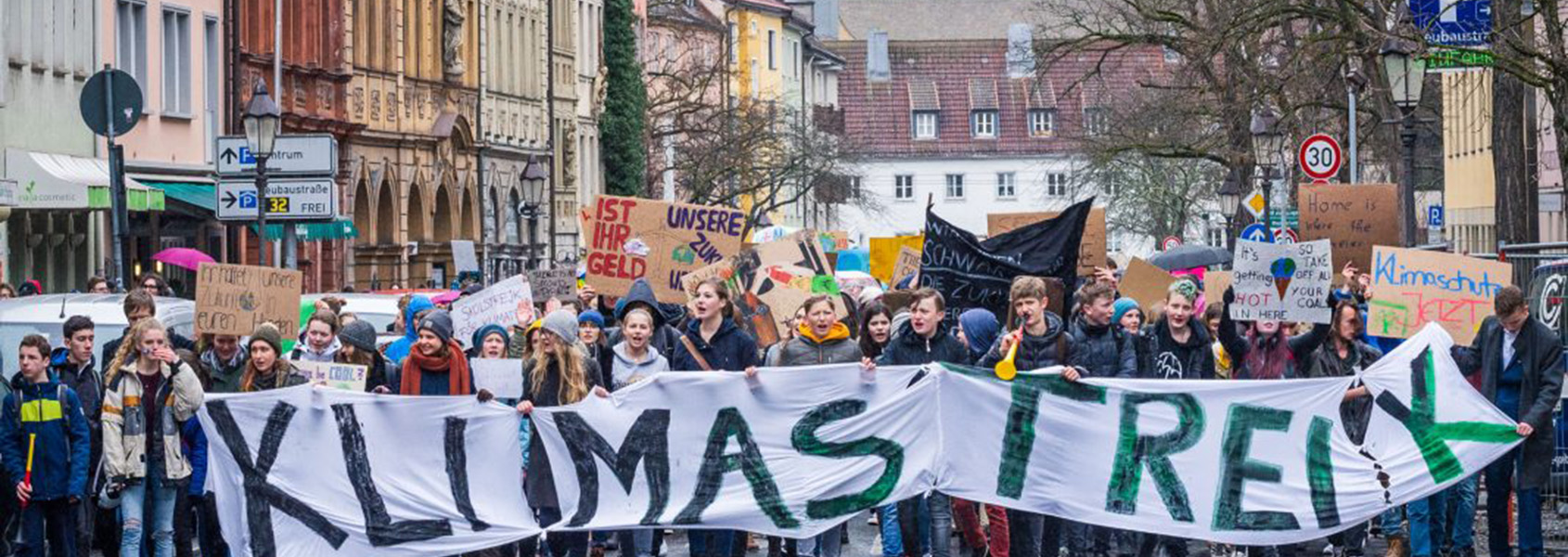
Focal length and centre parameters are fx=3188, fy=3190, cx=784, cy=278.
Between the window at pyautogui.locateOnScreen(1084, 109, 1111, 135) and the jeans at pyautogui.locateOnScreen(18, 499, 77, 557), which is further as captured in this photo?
the window at pyautogui.locateOnScreen(1084, 109, 1111, 135)

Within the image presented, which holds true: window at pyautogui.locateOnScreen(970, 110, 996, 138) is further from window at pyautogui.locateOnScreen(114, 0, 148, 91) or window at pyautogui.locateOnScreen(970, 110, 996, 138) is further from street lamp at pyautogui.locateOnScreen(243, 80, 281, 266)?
street lamp at pyautogui.locateOnScreen(243, 80, 281, 266)

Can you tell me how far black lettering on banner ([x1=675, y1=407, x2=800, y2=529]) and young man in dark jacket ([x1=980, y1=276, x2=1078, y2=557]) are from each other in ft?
4.05

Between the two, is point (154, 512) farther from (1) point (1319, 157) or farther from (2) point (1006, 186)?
(2) point (1006, 186)

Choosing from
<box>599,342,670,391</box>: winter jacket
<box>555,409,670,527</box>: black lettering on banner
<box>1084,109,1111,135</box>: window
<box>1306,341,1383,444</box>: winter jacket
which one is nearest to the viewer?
<box>555,409,670,527</box>: black lettering on banner

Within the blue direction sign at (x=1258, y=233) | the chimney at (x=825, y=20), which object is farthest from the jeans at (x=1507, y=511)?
the chimney at (x=825, y=20)

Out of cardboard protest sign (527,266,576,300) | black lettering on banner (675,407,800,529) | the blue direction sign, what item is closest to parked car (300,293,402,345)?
cardboard protest sign (527,266,576,300)

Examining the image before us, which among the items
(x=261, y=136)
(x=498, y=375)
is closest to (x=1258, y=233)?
(x=261, y=136)

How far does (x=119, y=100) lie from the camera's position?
22.4m

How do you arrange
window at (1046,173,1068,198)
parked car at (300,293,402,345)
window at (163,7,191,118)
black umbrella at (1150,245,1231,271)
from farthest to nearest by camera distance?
window at (1046,173,1068,198) < black umbrella at (1150,245,1231,271) < window at (163,7,191,118) < parked car at (300,293,402,345)

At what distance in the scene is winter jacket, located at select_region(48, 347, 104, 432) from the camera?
56.0 ft

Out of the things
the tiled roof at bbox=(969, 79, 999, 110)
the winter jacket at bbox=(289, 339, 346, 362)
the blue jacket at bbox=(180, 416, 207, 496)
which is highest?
the tiled roof at bbox=(969, 79, 999, 110)

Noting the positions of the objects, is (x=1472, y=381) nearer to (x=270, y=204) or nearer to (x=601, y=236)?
(x=601, y=236)

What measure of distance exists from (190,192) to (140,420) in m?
25.9

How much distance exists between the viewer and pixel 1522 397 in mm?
16688
